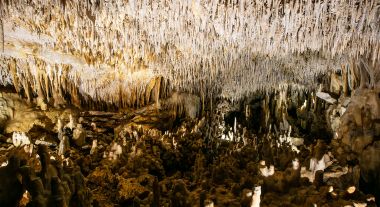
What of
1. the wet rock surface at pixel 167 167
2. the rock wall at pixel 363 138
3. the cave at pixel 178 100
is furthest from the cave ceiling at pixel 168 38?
the wet rock surface at pixel 167 167

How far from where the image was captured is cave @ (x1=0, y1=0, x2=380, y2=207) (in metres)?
3.62

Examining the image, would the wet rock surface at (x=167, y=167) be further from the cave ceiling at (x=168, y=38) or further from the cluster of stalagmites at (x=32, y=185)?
the cave ceiling at (x=168, y=38)

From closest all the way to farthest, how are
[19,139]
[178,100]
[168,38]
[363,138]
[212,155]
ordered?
[168,38], [19,139], [363,138], [212,155], [178,100]

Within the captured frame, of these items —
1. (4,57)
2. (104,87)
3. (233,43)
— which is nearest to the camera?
(233,43)

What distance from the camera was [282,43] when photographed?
604 cm

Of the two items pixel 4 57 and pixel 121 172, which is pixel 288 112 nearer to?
pixel 121 172

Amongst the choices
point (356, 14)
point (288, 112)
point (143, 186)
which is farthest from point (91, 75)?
point (288, 112)

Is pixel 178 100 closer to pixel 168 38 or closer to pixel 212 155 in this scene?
pixel 212 155

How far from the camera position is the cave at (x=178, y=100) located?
3.62 meters

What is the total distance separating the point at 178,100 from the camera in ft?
35.9

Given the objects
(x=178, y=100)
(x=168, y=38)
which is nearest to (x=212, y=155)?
(x=168, y=38)

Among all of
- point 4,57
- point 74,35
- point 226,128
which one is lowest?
point 226,128

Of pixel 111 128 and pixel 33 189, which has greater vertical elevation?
pixel 33 189

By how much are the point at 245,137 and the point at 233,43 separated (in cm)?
470
